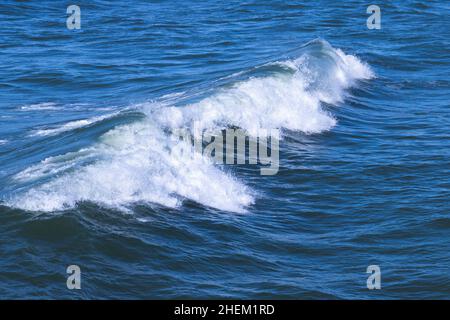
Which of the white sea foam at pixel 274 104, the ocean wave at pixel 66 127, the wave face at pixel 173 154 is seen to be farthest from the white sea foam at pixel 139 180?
the white sea foam at pixel 274 104

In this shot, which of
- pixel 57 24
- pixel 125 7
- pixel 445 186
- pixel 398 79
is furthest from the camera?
pixel 125 7

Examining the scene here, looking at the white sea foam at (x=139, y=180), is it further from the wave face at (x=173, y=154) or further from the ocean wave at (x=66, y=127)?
the ocean wave at (x=66, y=127)

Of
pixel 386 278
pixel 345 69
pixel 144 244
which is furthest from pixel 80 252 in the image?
pixel 345 69

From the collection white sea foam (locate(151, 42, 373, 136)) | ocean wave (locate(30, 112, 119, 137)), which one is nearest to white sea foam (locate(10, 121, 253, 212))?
ocean wave (locate(30, 112, 119, 137))

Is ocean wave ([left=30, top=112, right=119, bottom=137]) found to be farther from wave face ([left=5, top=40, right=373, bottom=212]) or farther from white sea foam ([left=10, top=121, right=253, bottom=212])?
white sea foam ([left=10, top=121, right=253, bottom=212])

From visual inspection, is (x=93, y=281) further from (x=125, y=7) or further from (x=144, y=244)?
(x=125, y=7)
